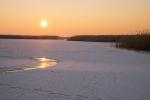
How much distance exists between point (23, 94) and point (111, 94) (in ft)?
5.22

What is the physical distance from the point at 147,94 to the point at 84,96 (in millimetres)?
1222

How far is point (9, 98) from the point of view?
212 inches

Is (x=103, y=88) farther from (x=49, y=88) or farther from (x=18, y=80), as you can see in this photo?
(x=18, y=80)

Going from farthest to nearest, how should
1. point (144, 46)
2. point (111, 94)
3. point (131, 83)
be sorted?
point (144, 46), point (131, 83), point (111, 94)

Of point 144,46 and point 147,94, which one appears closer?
point 147,94

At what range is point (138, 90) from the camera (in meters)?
6.36

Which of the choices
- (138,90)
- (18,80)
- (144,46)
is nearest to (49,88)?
(18,80)

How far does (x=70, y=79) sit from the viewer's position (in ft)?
24.9

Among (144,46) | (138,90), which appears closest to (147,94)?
(138,90)

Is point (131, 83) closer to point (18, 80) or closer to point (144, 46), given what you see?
point (18, 80)

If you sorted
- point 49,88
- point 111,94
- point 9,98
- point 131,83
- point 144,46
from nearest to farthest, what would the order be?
1. point 9,98
2. point 111,94
3. point 49,88
4. point 131,83
5. point 144,46

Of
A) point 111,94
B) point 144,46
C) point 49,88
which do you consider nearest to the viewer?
point 111,94

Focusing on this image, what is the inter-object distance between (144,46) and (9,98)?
53.9ft

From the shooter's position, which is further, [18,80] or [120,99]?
[18,80]
